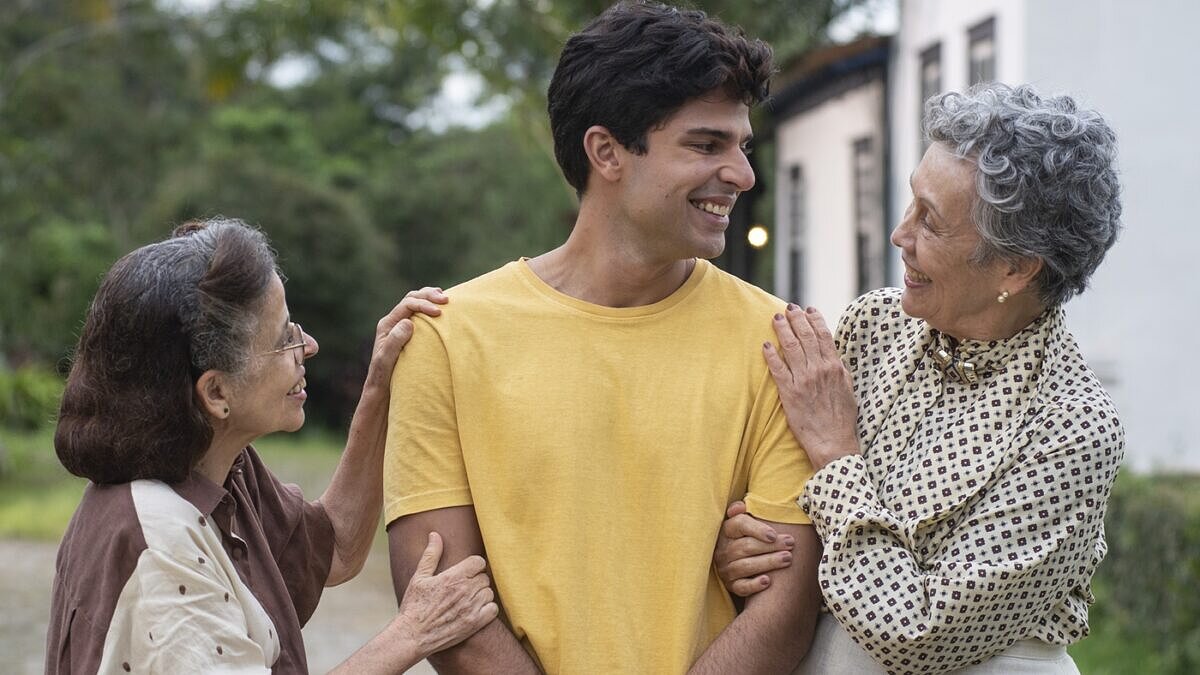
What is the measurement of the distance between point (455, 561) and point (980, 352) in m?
1.08

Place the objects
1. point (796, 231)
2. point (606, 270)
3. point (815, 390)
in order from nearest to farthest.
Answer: point (815, 390) < point (606, 270) < point (796, 231)

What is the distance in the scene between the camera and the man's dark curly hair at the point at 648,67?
2908 millimetres

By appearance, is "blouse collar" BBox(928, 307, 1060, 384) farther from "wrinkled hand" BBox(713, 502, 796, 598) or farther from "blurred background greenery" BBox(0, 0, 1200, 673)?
"blurred background greenery" BBox(0, 0, 1200, 673)

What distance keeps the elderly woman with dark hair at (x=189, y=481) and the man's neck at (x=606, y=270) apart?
11.8 inches

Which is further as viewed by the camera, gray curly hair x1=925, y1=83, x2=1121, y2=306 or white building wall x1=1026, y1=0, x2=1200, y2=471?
white building wall x1=1026, y1=0, x2=1200, y2=471

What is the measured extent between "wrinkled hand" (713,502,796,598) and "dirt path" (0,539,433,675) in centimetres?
521

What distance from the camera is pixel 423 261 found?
24.8 meters

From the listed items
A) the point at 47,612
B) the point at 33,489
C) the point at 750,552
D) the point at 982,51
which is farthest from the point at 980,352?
the point at 33,489

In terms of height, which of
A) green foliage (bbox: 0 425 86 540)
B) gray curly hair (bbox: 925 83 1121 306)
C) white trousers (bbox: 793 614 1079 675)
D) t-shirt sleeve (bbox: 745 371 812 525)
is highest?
gray curly hair (bbox: 925 83 1121 306)

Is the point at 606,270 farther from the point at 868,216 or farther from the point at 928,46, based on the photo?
the point at 868,216

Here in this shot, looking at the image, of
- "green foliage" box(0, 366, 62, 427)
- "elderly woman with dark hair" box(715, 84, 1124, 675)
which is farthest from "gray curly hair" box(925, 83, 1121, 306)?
"green foliage" box(0, 366, 62, 427)

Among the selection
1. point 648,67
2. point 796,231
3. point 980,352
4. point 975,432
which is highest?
point 648,67

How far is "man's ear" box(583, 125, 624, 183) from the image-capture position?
9.89ft

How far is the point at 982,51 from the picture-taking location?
10336mm
